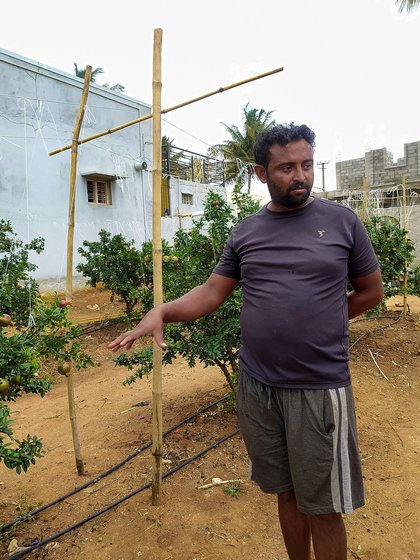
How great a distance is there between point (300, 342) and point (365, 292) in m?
0.45

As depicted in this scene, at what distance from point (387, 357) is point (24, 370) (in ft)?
16.0

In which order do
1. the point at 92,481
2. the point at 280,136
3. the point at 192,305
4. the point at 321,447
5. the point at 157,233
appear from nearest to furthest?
the point at 321,447, the point at 280,136, the point at 192,305, the point at 157,233, the point at 92,481

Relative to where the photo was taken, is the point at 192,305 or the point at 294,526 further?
the point at 192,305

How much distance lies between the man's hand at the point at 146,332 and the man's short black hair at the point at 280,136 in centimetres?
77

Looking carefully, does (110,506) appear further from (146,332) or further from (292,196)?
(292,196)

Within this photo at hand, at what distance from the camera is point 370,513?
2.46 m

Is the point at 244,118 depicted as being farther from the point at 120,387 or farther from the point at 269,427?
the point at 269,427

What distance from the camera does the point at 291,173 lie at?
1612 mm

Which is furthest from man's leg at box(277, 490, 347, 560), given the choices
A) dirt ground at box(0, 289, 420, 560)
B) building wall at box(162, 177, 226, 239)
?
building wall at box(162, 177, 226, 239)

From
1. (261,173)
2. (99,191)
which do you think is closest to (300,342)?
(261,173)

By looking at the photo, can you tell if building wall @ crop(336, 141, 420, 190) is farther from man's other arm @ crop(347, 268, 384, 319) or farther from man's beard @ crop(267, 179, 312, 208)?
man's beard @ crop(267, 179, 312, 208)

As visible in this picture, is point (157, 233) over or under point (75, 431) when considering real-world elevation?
over

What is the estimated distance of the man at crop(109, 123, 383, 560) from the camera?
1.52 metres

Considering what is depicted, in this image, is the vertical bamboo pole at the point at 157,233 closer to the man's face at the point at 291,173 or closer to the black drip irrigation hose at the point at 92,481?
the black drip irrigation hose at the point at 92,481
